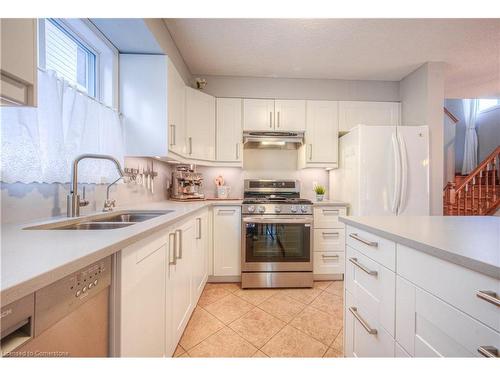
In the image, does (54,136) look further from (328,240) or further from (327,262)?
(327,262)

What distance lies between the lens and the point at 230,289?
231cm

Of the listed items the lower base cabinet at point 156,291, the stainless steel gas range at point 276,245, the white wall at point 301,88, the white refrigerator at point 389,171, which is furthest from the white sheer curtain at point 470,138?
the lower base cabinet at point 156,291

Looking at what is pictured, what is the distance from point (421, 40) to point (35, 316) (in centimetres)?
Result: 327

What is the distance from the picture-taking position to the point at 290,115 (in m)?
2.77

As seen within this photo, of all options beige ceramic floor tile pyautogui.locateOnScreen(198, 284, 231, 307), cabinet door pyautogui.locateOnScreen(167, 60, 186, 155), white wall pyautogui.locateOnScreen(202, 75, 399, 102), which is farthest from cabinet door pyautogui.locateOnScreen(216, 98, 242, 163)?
beige ceramic floor tile pyautogui.locateOnScreen(198, 284, 231, 307)

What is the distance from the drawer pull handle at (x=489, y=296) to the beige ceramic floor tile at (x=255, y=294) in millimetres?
1781

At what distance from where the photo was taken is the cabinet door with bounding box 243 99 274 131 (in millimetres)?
2734

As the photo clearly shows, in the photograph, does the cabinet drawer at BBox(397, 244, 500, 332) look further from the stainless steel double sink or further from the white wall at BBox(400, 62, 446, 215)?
the white wall at BBox(400, 62, 446, 215)

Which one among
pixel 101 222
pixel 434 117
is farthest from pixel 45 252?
pixel 434 117

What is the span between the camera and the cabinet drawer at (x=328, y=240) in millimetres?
2486

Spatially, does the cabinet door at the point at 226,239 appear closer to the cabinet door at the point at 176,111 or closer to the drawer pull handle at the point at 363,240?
the cabinet door at the point at 176,111

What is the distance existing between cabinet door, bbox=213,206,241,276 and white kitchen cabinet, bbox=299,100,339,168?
118cm
